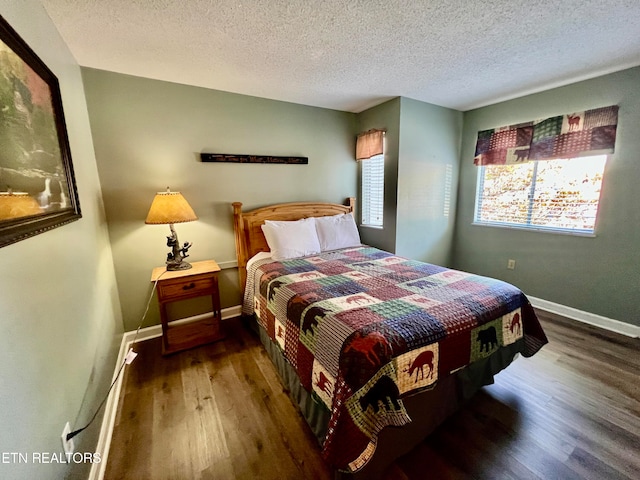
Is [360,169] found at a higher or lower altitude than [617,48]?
lower

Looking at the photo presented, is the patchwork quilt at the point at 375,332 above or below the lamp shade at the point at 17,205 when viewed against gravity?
below

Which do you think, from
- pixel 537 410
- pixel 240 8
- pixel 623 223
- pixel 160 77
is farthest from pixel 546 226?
pixel 160 77

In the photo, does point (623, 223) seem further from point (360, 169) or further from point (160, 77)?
point (160, 77)

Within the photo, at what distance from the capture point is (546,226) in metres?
2.83

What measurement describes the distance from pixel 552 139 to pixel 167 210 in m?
3.74

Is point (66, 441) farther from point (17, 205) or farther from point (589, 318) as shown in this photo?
point (589, 318)

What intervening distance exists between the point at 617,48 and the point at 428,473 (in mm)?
3104

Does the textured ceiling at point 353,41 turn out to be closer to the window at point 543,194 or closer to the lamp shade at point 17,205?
the window at point 543,194

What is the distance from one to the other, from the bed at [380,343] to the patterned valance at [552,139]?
1823 mm

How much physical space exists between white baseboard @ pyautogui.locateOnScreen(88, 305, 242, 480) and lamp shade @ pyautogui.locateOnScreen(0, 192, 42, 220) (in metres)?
1.22

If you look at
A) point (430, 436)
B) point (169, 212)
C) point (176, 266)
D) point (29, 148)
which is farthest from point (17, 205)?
point (430, 436)

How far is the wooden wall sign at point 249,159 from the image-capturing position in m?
2.54

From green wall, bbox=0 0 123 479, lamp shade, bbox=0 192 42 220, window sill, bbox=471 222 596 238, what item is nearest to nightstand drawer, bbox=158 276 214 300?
green wall, bbox=0 0 123 479

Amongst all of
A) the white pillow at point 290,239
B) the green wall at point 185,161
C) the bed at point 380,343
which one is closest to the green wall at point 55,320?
the green wall at point 185,161
